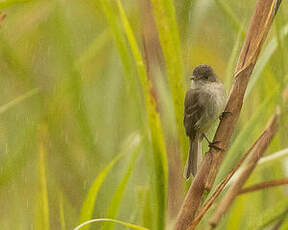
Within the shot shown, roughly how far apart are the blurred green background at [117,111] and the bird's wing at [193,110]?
0.40 feet

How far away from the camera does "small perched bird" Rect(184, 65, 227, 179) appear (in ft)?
7.14

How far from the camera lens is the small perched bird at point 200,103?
7.14ft

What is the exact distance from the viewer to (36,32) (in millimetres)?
2275

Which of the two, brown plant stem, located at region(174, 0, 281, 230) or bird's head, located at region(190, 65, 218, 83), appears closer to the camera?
brown plant stem, located at region(174, 0, 281, 230)

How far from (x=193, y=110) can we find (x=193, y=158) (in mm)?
343

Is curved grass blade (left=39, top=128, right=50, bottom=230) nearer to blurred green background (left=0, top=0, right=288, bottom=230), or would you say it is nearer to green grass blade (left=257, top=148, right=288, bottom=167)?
blurred green background (left=0, top=0, right=288, bottom=230)

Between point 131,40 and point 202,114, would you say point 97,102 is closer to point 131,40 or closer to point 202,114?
point 202,114

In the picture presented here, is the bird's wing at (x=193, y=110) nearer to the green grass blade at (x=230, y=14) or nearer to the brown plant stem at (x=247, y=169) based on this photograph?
the green grass blade at (x=230, y=14)

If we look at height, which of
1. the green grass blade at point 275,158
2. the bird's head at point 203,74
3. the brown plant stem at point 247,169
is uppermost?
the brown plant stem at point 247,169

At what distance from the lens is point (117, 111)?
1857 millimetres

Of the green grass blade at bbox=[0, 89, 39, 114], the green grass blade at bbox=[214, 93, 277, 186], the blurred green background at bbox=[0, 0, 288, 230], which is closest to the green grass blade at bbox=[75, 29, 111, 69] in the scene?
the blurred green background at bbox=[0, 0, 288, 230]

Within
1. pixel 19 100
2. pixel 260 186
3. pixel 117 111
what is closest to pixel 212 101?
pixel 117 111

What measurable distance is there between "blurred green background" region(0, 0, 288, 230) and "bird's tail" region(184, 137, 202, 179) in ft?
0.44

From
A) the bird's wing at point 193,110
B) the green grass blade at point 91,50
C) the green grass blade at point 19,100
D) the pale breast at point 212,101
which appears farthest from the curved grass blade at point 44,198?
the bird's wing at point 193,110
